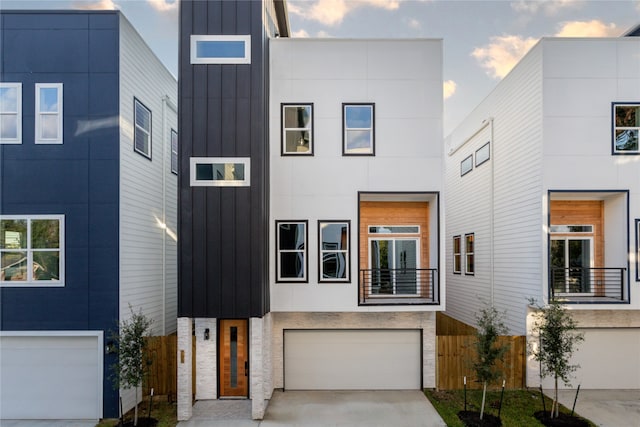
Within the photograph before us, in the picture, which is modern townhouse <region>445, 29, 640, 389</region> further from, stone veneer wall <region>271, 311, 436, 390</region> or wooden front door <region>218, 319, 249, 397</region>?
wooden front door <region>218, 319, 249, 397</region>

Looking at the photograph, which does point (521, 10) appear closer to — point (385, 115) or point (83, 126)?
point (385, 115)

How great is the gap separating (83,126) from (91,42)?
196cm

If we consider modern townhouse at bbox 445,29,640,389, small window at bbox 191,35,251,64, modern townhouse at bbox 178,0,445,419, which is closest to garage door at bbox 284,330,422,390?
modern townhouse at bbox 178,0,445,419

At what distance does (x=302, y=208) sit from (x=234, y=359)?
421 centimetres

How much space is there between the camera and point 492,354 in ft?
27.8

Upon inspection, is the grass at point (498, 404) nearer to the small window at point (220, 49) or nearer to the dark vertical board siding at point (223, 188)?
the dark vertical board siding at point (223, 188)

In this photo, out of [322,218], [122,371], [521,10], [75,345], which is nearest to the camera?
[122,371]

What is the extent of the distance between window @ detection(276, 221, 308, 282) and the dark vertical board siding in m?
0.63

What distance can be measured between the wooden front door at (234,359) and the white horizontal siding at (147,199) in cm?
217

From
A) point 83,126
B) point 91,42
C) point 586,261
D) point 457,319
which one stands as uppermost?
point 91,42

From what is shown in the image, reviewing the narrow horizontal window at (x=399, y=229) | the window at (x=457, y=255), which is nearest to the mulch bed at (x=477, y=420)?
the narrow horizontal window at (x=399, y=229)

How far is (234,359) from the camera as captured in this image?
32.6ft

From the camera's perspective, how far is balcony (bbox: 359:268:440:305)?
997cm

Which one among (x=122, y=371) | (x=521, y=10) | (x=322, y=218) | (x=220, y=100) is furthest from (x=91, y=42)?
(x=521, y=10)
